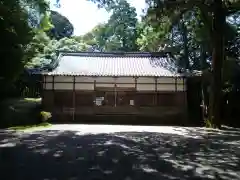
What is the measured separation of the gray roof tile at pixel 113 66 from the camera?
76.8 ft

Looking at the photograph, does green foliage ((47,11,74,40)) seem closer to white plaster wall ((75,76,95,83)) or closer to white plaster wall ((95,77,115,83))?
white plaster wall ((75,76,95,83))

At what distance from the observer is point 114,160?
7.86 metres

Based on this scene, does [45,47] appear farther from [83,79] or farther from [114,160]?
[114,160]

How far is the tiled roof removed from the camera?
23.4 m

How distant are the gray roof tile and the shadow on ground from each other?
12460 mm

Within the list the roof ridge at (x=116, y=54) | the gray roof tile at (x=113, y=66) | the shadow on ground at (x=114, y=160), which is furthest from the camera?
the roof ridge at (x=116, y=54)

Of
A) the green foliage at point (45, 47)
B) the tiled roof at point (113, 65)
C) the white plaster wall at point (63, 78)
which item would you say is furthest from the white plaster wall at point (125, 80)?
the green foliage at point (45, 47)

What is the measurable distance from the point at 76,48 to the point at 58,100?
15.8m

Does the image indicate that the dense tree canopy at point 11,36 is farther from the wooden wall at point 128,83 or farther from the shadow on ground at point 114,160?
the wooden wall at point 128,83

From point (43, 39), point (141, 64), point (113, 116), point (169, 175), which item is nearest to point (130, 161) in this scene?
point (169, 175)

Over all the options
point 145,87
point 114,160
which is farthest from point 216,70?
point 114,160

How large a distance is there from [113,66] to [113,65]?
11.7 inches

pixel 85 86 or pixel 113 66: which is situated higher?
pixel 113 66

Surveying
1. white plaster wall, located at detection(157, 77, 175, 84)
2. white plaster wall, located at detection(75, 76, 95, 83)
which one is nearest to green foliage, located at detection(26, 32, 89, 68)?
white plaster wall, located at detection(75, 76, 95, 83)
